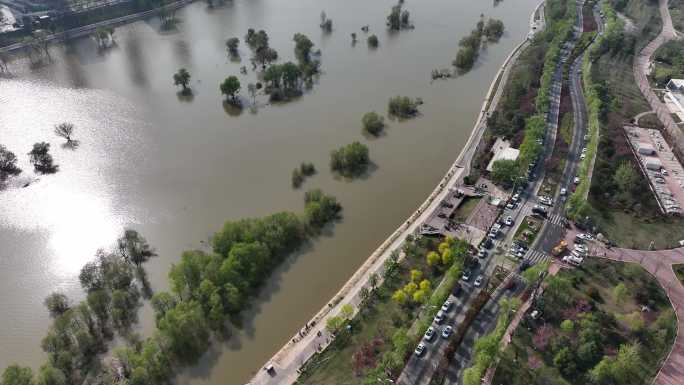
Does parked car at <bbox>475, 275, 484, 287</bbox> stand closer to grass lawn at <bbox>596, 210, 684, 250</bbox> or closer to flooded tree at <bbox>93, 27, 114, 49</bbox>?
grass lawn at <bbox>596, 210, 684, 250</bbox>

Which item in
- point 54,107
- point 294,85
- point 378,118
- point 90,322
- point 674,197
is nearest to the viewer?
point 90,322

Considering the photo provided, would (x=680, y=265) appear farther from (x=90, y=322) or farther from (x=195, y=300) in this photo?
(x=90, y=322)

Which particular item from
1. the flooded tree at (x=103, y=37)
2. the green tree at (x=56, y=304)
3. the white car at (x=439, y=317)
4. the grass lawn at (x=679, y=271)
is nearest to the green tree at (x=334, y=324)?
the white car at (x=439, y=317)

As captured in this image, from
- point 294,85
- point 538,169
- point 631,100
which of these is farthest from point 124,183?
point 631,100

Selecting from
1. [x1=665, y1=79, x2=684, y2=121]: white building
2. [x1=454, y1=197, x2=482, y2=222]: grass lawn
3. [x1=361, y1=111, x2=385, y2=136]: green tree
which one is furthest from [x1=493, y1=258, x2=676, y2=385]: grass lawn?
[x1=665, y1=79, x2=684, y2=121]: white building

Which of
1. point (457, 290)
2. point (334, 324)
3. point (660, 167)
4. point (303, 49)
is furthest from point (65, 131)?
point (660, 167)

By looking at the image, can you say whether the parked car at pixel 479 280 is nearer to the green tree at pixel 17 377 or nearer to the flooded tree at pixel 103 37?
the green tree at pixel 17 377
